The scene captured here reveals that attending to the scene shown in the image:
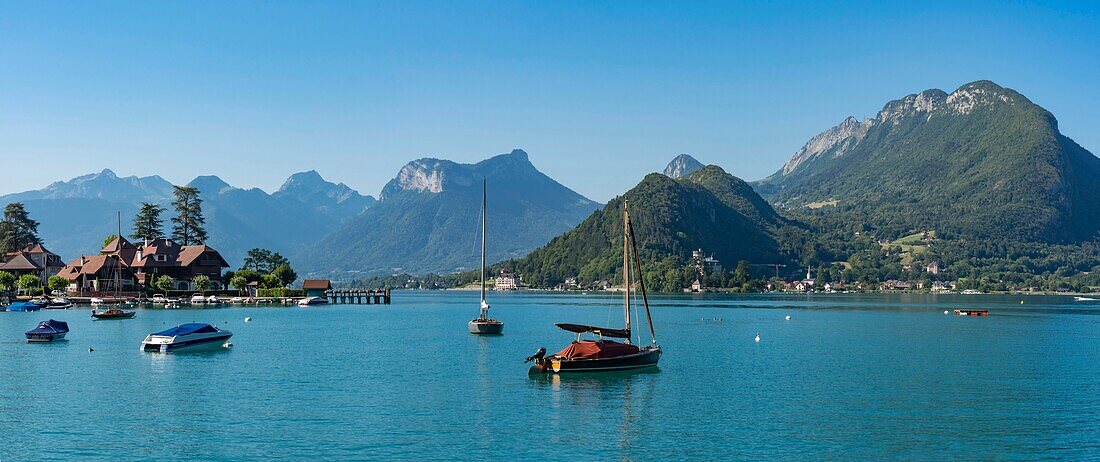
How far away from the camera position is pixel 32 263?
584 ft

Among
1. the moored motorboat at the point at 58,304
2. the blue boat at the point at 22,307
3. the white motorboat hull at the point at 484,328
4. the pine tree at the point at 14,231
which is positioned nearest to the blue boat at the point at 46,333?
the white motorboat hull at the point at 484,328

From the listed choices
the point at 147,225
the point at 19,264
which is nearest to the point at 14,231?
the point at 19,264

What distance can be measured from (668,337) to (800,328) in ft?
76.8

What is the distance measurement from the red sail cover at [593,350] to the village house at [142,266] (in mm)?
128534

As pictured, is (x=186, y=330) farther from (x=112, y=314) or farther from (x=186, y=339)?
(x=112, y=314)

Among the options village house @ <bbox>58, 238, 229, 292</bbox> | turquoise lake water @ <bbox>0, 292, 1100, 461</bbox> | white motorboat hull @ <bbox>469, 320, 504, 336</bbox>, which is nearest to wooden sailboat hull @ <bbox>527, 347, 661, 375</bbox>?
turquoise lake water @ <bbox>0, 292, 1100, 461</bbox>

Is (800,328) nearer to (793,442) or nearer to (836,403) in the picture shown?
(836,403)

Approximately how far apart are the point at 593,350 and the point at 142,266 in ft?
439

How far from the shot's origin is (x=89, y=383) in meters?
56.5

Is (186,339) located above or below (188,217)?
below

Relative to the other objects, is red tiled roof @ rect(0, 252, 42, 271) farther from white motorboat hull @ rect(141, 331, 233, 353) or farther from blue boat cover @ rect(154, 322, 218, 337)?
blue boat cover @ rect(154, 322, 218, 337)

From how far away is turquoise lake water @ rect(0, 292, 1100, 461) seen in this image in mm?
38969

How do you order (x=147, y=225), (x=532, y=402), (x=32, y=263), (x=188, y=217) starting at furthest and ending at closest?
(x=188, y=217), (x=147, y=225), (x=32, y=263), (x=532, y=402)

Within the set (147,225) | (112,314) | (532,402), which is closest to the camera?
(532,402)
